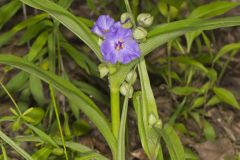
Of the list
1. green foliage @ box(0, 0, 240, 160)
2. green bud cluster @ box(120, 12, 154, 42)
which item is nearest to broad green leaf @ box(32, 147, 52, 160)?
green foliage @ box(0, 0, 240, 160)

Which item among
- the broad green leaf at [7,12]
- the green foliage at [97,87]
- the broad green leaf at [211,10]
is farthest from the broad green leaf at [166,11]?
the broad green leaf at [7,12]

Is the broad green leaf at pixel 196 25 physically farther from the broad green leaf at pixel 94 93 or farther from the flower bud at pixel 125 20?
the broad green leaf at pixel 94 93

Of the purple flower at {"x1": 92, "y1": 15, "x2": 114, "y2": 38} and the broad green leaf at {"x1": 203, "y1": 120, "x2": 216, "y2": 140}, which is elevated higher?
the broad green leaf at {"x1": 203, "y1": 120, "x2": 216, "y2": 140}

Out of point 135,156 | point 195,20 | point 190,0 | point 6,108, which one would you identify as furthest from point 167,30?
point 6,108

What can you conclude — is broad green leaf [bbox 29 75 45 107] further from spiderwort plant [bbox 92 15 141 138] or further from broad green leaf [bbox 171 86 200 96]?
spiderwort plant [bbox 92 15 141 138]

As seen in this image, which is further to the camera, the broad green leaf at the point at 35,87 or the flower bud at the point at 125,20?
the broad green leaf at the point at 35,87

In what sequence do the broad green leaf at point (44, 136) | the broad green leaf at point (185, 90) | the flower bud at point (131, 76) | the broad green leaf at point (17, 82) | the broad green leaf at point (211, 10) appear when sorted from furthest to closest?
1. the broad green leaf at point (185, 90)
2. the broad green leaf at point (17, 82)
3. the broad green leaf at point (211, 10)
4. the broad green leaf at point (44, 136)
5. the flower bud at point (131, 76)

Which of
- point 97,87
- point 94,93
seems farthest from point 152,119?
point 97,87
